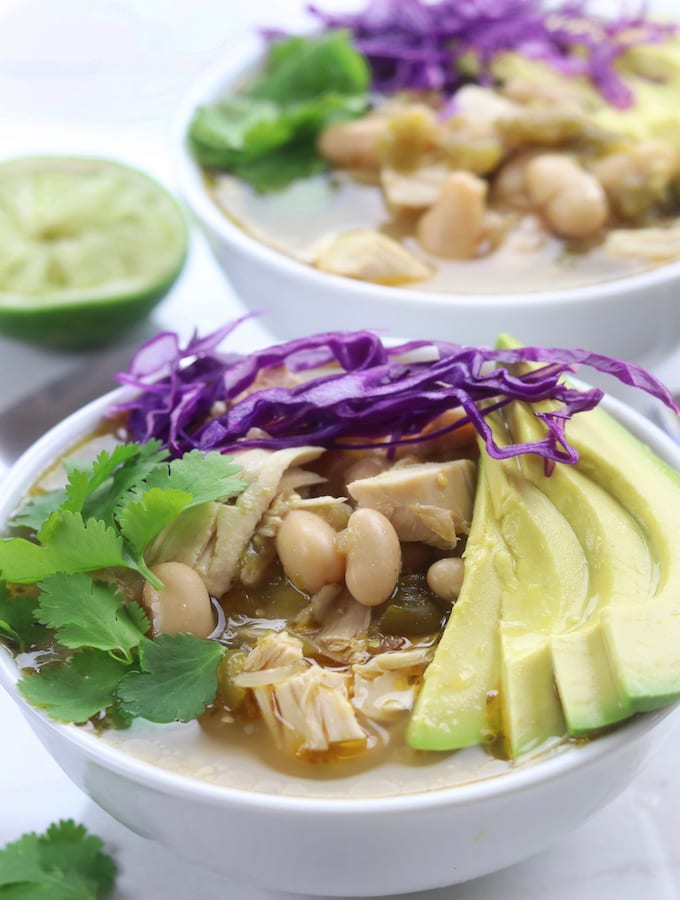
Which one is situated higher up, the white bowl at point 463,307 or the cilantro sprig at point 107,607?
the cilantro sprig at point 107,607

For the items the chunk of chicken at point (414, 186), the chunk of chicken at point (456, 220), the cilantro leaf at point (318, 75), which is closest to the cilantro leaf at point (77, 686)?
the chunk of chicken at point (456, 220)

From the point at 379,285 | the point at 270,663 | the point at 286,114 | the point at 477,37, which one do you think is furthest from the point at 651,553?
the point at 477,37

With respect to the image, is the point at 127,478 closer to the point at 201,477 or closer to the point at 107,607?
the point at 201,477

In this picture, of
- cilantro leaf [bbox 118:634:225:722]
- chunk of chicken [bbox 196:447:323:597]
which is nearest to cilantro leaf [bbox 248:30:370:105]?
chunk of chicken [bbox 196:447:323:597]

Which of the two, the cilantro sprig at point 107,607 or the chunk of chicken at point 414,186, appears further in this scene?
the chunk of chicken at point 414,186

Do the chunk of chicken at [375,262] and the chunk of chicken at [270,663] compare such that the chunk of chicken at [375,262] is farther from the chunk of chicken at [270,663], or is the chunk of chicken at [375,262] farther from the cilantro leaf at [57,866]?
the cilantro leaf at [57,866]

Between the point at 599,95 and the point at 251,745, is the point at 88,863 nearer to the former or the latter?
the point at 251,745

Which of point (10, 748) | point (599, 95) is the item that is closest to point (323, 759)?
point (10, 748)
